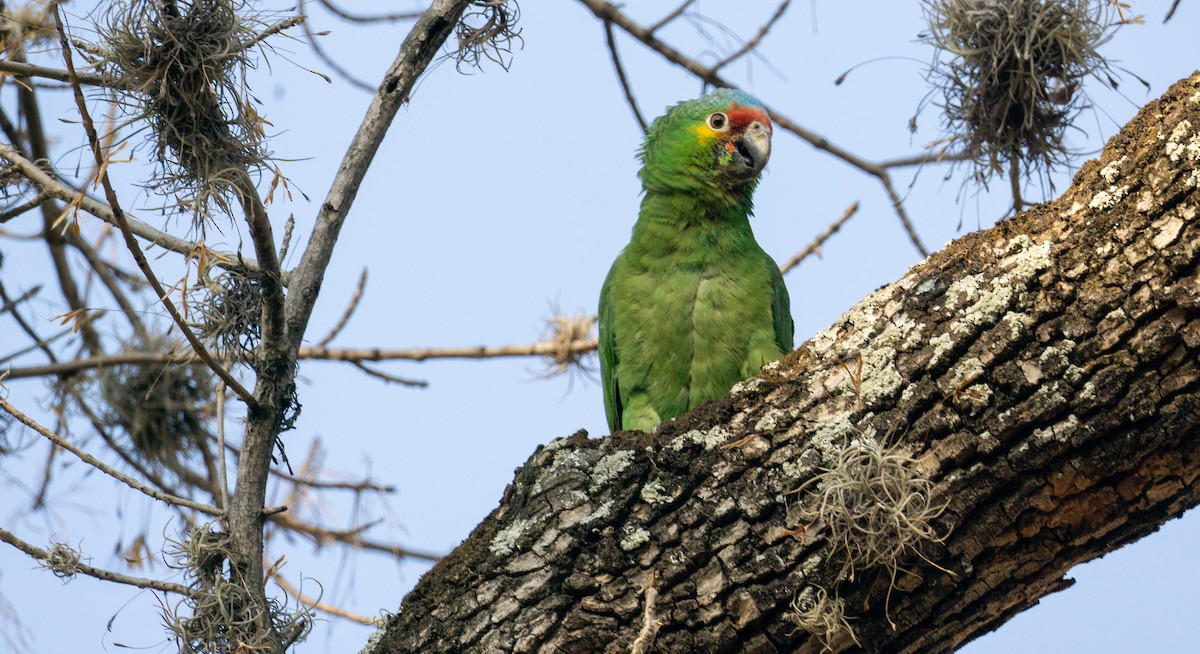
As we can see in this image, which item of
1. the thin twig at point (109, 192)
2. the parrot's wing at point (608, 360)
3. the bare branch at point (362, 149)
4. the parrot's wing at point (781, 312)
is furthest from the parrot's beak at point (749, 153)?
the thin twig at point (109, 192)

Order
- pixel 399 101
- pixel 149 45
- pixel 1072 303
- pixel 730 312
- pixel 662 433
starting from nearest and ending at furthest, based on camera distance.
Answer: pixel 1072 303 < pixel 149 45 < pixel 662 433 < pixel 399 101 < pixel 730 312

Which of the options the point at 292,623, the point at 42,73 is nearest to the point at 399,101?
the point at 42,73

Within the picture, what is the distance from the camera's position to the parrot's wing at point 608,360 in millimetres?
4723

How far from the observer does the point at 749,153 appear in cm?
473

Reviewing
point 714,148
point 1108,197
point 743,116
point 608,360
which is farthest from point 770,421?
point 743,116

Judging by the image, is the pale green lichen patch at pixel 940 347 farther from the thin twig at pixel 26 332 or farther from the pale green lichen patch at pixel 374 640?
the thin twig at pixel 26 332

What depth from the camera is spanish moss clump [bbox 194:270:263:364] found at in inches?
→ 116

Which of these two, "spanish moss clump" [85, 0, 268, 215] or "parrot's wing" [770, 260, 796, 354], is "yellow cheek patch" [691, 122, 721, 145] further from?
"spanish moss clump" [85, 0, 268, 215]

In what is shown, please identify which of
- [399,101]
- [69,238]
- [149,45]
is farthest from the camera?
[69,238]

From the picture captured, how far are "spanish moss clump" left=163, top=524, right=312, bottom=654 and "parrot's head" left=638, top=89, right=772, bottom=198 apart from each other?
102 inches

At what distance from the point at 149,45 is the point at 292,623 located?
160 centimetres

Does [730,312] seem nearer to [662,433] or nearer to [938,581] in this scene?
[662,433]

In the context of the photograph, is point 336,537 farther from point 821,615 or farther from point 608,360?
point 821,615

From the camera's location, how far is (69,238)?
535cm
